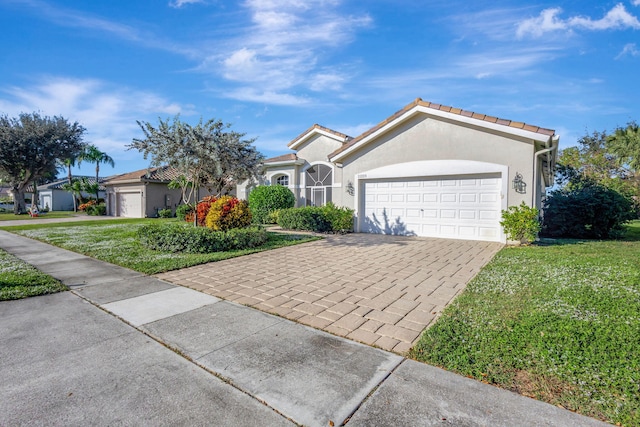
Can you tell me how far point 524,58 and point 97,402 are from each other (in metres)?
13.5

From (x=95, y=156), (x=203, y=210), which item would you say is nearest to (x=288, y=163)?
(x=203, y=210)

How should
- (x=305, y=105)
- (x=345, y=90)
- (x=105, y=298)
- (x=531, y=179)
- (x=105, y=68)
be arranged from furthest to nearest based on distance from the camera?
1. (x=305, y=105)
2. (x=345, y=90)
3. (x=105, y=68)
4. (x=531, y=179)
5. (x=105, y=298)

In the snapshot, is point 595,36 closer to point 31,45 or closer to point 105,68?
→ point 105,68

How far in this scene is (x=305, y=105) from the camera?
1449cm

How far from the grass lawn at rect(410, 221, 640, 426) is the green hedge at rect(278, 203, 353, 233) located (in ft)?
24.1

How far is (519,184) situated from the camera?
982cm

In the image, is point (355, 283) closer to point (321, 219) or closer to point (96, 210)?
point (321, 219)

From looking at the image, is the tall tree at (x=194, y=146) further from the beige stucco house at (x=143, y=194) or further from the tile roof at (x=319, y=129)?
the beige stucco house at (x=143, y=194)

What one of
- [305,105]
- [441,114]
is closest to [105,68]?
[305,105]

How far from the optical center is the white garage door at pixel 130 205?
26.6m

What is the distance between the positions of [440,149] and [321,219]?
5443 mm

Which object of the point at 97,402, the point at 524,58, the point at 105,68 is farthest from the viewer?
the point at 105,68

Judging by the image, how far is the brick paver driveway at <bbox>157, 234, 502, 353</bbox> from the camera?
4.02m

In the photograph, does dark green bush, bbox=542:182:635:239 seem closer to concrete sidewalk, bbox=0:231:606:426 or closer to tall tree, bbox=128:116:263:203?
tall tree, bbox=128:116:263:203
